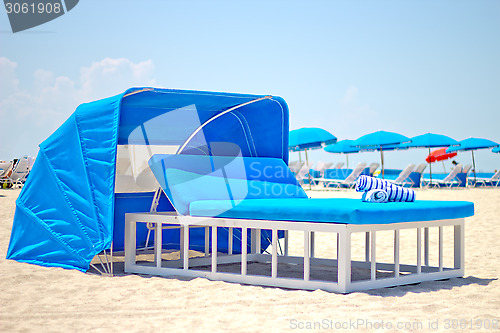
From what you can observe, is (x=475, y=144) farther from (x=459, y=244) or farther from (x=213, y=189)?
(x=213, y=189)

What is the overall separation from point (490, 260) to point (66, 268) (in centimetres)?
422

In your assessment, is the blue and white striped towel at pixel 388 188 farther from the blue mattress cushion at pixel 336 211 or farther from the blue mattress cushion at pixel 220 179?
the blue mattress cushion at pixel 220 179

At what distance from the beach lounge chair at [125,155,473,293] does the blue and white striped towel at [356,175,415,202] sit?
16cm

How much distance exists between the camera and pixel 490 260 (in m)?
6.29

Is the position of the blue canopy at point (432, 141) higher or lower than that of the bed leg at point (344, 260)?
higher

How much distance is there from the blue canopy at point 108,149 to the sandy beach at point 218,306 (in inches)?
15.9

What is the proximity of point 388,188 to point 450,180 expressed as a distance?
1963cm

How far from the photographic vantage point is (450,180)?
77.4ft

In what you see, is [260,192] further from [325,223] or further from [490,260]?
[490,260]

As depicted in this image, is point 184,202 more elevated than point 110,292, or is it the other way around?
point 184,202

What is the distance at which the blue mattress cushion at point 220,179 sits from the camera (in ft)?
16.9

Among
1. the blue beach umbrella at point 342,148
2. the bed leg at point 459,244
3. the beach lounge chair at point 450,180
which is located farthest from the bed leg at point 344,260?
the blue beach umbrella at point 342,148

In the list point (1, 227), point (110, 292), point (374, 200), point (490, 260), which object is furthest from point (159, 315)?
point (1, 227)

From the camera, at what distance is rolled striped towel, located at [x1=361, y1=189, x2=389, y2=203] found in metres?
Answer: 4.99
